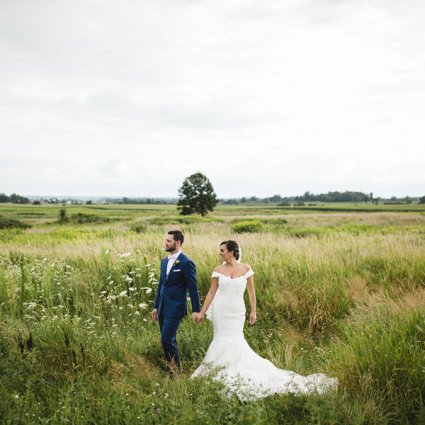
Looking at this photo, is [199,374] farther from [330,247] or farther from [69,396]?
[330,247]

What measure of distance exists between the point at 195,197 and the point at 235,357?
2410 inches

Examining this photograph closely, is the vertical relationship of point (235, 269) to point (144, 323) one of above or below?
above

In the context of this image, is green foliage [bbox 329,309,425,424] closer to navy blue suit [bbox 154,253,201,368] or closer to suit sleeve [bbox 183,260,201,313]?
suit sleeve [bbox 183,260,201,313]

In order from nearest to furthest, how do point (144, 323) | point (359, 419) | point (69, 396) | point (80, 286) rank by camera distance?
point (359, 419)
point (69, 396)
point (144, 323)
point (80, 286)

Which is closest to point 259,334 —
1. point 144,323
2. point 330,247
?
point 144,323

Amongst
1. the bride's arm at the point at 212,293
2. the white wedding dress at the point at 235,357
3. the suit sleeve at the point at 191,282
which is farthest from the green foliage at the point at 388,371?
the suit sleeve at the point at 191,282

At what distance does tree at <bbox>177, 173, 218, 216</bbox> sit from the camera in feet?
216

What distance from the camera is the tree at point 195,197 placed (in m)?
65.8

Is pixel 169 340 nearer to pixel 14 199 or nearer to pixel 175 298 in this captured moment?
pixel 175 298

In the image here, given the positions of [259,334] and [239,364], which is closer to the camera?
[239,364]

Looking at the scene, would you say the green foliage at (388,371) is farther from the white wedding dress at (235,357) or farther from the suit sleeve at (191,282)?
the suit sleeve at (191,282)

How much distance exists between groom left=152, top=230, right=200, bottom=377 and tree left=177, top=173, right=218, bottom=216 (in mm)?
60117

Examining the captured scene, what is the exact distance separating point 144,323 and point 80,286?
8.35 feet

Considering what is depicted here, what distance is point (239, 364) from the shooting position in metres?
5.04
